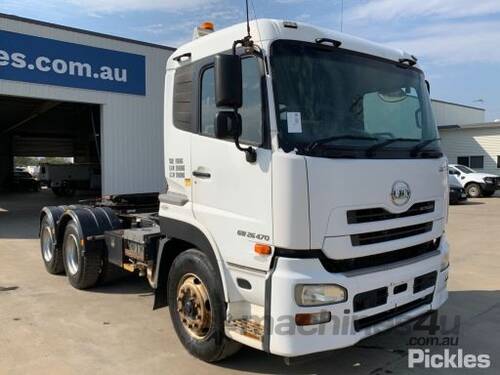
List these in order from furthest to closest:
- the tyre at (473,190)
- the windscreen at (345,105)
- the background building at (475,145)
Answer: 1. the background building at (475,145)
2. the tyre at (473,190)
3. the windscreen at (345,105)

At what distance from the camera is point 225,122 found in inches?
140

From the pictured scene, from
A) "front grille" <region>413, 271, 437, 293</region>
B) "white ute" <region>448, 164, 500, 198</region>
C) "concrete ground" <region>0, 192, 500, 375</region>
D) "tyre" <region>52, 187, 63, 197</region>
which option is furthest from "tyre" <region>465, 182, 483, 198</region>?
"tyre" <region>52, 187, 63, 197</region>

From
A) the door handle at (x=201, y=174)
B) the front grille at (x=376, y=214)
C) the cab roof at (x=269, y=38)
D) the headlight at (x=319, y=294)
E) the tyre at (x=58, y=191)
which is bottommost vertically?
the tyre at (x=58, y=191)

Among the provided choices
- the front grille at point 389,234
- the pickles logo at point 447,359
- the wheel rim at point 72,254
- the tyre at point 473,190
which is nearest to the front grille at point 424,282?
the front grille at point 389,234

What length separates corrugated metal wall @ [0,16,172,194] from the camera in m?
14.7

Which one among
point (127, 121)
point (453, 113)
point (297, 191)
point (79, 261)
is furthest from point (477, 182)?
point (297, 191)

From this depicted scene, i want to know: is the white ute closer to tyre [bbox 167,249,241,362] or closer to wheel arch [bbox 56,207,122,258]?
wheel arch [bbox 56,207,122,258]

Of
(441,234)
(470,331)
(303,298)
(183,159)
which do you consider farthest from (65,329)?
(470,331)

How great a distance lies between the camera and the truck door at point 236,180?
3.57 meters

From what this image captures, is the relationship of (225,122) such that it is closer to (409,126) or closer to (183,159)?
(183,159)

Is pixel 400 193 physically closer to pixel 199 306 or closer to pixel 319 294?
pixel 319 294

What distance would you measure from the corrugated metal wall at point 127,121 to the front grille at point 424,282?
41.6ft

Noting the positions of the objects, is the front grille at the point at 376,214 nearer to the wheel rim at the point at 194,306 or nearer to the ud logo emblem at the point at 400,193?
Result: the ud logo emblem at the point at 400,193

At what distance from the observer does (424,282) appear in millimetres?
4207
